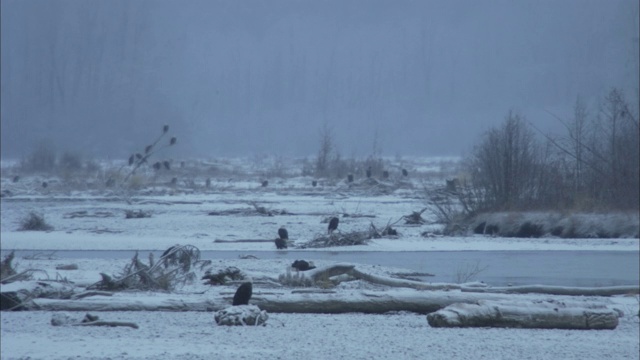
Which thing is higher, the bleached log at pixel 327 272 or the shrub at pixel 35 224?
the bleached log at pixel 327 272

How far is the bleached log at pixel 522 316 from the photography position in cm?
1074

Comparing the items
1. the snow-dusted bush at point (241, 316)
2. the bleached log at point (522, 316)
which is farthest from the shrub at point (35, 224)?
the bleached log at point (522, 316)

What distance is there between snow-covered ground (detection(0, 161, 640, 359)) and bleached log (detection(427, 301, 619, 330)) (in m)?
0.12

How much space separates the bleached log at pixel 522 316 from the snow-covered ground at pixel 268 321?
12 cm

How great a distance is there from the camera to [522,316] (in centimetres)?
1080

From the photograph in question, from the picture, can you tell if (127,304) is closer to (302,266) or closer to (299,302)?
(299,302)

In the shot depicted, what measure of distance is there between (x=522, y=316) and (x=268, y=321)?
2954mm

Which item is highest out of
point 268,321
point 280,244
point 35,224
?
point 280,244

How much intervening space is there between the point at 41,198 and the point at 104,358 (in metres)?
37.1

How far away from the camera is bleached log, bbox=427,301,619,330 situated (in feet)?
35.2

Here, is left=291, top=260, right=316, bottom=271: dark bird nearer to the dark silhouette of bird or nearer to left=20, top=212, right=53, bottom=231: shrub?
the dark silhouette of bird

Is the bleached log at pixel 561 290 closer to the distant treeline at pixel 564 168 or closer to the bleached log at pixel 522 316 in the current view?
the bleached log at pixel 522 316

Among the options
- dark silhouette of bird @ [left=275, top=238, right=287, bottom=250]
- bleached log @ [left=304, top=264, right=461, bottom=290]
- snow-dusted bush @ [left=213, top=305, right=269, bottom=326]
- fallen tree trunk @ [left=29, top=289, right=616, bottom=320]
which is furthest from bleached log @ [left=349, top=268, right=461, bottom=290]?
dark silhouette of bird @ [left=275, top=238, right=287, bottom=250]

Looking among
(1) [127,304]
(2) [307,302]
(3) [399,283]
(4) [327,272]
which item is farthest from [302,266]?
(1) [127,304]
